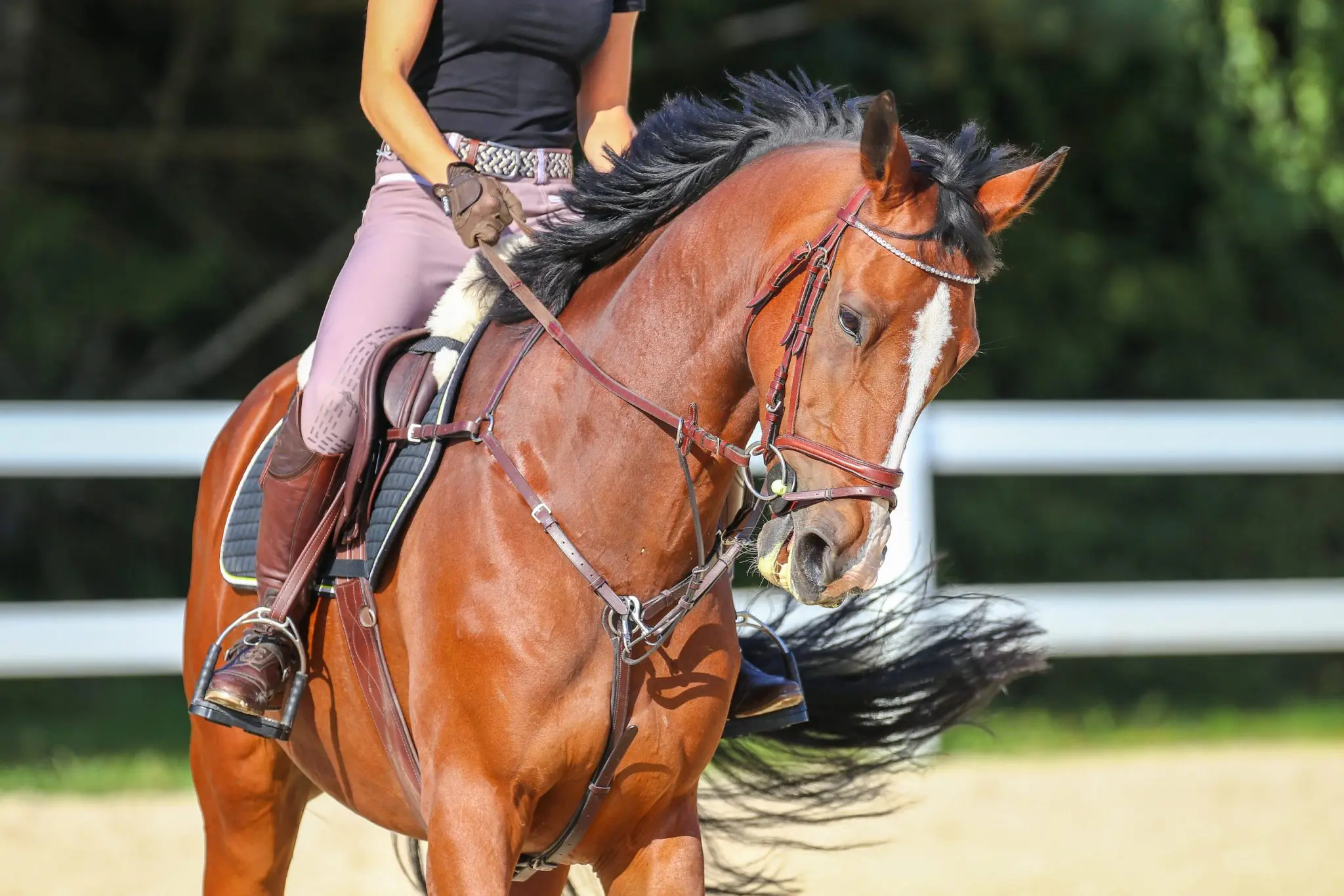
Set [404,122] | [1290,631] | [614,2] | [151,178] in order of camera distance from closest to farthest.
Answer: [404,122] < [614,2] < [1290,631] < [151,178]

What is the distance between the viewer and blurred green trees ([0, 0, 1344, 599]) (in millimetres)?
9109

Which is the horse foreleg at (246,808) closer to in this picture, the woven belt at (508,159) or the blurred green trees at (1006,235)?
the woven belt at (508,159)

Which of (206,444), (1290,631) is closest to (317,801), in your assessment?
(206,444)

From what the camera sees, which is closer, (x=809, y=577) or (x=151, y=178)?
(x=809, y=577)

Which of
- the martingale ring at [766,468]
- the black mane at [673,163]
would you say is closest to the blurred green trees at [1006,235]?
the black mane at [673,163]

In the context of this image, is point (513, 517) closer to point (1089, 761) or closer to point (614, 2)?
point (614, 2)

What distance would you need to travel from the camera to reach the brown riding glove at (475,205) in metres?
2.87

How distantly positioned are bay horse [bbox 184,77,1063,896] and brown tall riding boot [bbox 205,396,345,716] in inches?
4.8

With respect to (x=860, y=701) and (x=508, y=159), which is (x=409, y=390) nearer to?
(x=508, y=159)

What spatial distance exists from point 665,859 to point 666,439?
0.81m

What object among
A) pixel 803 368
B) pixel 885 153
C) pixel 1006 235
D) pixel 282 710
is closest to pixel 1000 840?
pixel 282 710

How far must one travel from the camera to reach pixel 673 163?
2.79 metres

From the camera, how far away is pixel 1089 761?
7.19 meters

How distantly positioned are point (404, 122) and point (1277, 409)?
20.2 ft
